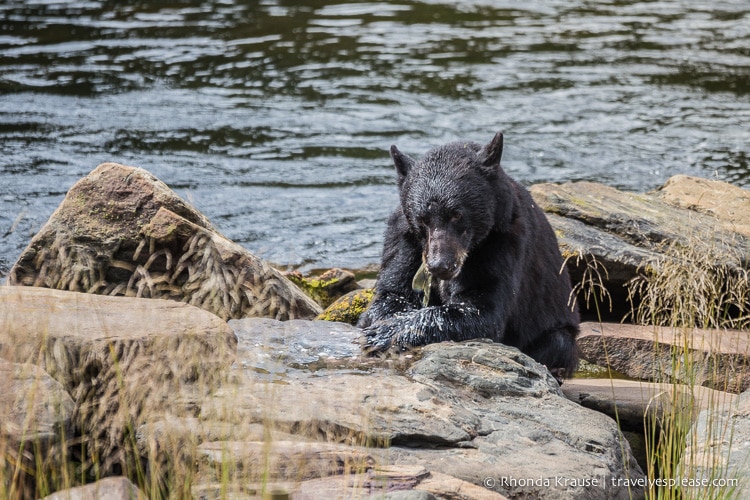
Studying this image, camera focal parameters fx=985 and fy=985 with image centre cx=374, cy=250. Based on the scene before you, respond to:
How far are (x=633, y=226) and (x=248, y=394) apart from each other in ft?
14.9

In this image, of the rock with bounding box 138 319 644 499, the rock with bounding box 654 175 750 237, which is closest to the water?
the rock with bounding box 654 175 750 237

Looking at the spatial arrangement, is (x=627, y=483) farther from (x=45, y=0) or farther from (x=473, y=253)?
(x=45, y=0)

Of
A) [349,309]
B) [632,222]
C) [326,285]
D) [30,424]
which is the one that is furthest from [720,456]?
[326,285]

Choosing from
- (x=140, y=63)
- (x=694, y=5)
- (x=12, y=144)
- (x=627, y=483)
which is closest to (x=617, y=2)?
(x=694, y=5)

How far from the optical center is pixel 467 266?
5.84 m

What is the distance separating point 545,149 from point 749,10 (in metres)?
8.63

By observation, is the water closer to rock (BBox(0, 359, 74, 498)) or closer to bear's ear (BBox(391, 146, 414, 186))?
bear's ear (BBox(391, 146, 414, 186))

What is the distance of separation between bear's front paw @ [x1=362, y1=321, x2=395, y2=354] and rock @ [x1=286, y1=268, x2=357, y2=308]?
1976 millimetres

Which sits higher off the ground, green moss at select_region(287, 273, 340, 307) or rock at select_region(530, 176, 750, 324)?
rock at select_region(530, 176, 750, 324)

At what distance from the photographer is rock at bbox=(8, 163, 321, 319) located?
567 centimetres

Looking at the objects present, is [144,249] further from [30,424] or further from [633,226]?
[633,226]

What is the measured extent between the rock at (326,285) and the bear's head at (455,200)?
2.00m

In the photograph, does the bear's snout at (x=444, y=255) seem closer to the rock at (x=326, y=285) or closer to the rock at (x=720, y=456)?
the rock at (x=720, y=456)

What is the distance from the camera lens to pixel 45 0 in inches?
698
